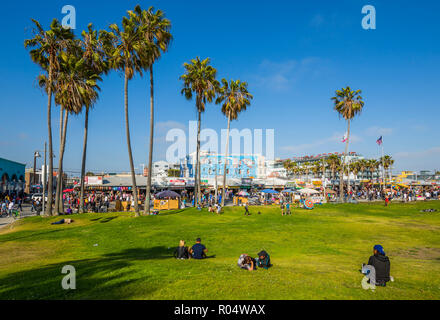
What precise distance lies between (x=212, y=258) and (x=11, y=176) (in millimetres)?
59278

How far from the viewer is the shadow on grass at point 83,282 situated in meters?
7.63

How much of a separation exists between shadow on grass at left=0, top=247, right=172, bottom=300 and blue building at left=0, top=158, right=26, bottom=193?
→ 51.9 metres

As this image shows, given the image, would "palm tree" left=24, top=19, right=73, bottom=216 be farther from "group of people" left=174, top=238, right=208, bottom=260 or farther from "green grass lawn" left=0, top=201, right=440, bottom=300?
"group of people" left=174, top=238, right=208, bottom=260

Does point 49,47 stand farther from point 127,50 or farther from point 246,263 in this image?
point 246,263

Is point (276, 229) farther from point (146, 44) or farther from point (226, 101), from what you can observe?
point (226, 101)

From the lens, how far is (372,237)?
18.4 metres

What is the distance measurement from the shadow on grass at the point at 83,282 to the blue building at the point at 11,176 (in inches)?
2045

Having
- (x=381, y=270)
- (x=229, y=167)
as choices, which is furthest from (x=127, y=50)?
(x=229, y=167)

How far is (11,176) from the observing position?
55.6m

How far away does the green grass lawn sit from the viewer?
775cm

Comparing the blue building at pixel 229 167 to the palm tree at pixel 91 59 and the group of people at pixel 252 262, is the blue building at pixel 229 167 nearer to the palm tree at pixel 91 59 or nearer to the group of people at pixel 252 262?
the palm tree at pixel 91 59

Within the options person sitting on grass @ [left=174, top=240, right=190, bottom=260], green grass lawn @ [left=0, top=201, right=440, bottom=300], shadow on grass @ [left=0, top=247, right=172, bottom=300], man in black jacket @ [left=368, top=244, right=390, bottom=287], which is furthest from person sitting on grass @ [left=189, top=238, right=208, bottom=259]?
man in black jacket @ [left=368, top=244, right=390, bottom=287]

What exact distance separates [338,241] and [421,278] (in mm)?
7982
